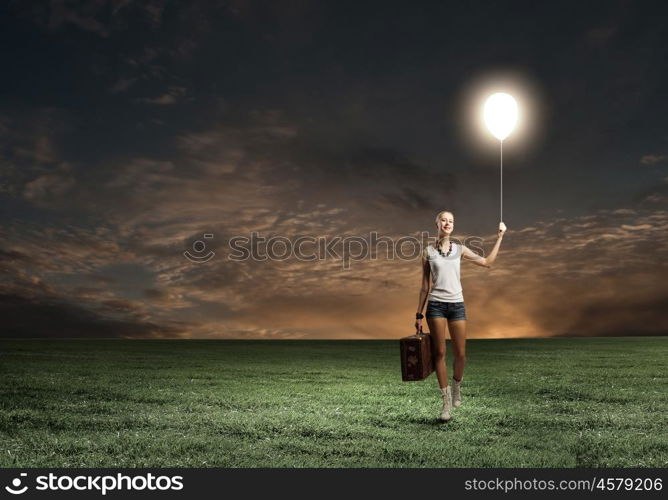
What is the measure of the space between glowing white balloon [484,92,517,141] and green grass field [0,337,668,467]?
17.7ft

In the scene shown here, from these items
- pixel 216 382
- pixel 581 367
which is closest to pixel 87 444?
pixel 216 382

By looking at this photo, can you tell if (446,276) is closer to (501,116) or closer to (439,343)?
(439,343)

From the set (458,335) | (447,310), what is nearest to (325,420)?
(458,335)

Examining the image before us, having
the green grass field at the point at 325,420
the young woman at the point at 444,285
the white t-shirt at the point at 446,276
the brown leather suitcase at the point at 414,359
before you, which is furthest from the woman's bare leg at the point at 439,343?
the green grass field at the point at 325,420

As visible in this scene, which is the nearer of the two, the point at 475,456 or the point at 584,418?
the point at 475,456

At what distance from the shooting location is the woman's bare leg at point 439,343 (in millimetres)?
10398

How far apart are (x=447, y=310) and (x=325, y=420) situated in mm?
2996

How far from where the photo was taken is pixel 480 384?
691 inches

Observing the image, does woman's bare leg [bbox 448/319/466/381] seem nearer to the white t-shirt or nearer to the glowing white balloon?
the white t-shirt

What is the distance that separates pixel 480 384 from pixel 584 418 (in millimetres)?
5470

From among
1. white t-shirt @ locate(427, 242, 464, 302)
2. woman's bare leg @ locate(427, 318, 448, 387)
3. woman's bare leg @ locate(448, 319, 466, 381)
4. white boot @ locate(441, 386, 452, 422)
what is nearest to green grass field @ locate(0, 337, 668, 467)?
white boot @ locate(441, 386, 452, 422)

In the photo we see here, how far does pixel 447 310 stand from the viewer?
1040cm

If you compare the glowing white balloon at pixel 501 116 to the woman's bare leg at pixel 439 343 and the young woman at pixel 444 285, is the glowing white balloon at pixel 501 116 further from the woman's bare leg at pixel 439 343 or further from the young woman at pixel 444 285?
the woman's bare leg at pixel 439 343
